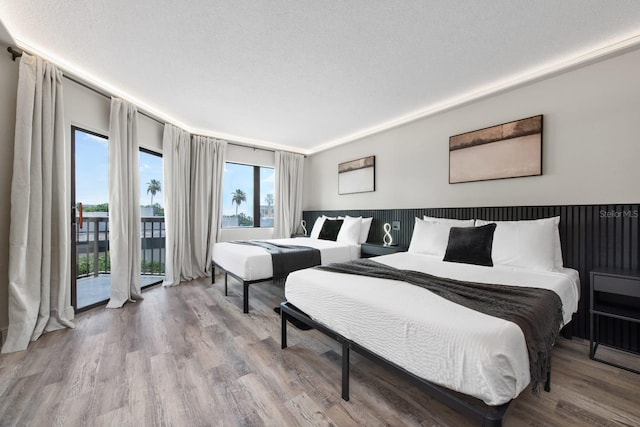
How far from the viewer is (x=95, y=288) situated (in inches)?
137

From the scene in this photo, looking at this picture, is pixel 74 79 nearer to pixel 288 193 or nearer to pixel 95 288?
pixel 95 288

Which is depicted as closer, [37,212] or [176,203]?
[37,212]

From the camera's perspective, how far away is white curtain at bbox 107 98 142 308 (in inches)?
115

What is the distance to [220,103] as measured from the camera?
10.6ft

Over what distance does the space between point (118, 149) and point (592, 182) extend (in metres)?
4.90

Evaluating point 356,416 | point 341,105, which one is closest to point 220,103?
point 341,105

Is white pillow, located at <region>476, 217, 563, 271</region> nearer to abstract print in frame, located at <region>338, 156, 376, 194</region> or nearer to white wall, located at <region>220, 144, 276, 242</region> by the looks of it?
abstract print in frame, located at <region>338, 156, 376, 194</region>

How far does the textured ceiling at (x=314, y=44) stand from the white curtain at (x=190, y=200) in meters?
0.96

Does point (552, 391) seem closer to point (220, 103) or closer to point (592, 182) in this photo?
point (592, 182)

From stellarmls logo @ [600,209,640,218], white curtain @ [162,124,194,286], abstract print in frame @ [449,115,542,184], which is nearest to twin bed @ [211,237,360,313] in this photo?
white curtain @ [162,124,194,286]

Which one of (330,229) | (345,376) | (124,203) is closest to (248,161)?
(330,229)

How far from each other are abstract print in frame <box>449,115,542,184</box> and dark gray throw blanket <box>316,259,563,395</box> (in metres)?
1.60

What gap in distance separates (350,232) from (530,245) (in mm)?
2267

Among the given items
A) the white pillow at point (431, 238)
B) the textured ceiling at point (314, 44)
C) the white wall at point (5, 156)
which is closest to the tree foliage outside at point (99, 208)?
the white wall at point (5, 156)
